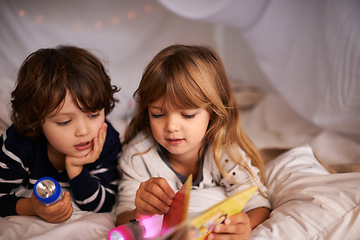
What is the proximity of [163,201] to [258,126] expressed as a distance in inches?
38.4

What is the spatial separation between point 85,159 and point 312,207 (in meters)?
0.65

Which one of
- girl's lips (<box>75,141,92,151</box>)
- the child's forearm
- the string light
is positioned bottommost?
the child's forearm

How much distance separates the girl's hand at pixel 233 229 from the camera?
0.67 meters

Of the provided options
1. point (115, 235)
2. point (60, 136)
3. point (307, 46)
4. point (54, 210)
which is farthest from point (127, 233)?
point (307, 46)

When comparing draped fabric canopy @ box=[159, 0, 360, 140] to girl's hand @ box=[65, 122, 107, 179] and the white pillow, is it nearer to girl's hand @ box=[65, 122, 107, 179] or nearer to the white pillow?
the white pillow

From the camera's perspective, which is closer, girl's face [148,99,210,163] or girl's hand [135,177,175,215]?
girl's hand [135,177,175,215]

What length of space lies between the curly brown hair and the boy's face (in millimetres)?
16

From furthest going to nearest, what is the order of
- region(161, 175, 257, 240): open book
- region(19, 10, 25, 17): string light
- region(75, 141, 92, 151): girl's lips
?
region(19, 10, 25, 17): string light, region(75, 141, 92, 151): girl's lips, region(161, 175, 257, 240): open book

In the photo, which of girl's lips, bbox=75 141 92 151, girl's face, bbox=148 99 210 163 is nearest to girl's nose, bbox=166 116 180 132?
girl's face, bbox=148 99 210 163

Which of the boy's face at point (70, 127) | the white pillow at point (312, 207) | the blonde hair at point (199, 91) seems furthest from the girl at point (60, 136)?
A: the white pillow at point (312, 207)

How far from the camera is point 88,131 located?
2.85 feet

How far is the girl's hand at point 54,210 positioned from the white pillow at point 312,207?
49 cm

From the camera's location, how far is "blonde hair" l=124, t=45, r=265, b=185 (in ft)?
2.74

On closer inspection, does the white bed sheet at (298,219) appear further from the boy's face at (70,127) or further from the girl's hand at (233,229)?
the boy's face at (70,127)
